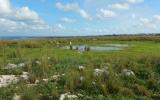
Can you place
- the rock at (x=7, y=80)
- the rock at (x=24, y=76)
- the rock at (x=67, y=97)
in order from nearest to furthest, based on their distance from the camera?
the rock at (x=67, y=97), the rock at (x=7, y=80), the rock at (x=24, y=76)

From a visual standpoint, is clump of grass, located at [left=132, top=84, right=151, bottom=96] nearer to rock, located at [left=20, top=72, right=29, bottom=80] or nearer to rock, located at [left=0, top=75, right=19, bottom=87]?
rock, located at [left=20, top=72, right=29, bottom=80]

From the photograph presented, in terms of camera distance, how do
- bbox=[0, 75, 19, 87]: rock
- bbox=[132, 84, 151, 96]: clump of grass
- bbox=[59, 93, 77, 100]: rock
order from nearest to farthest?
bbox=[59, 93, 77, 100]: rock → bbox=[132, 84, 151, 96]: clump of grass → bbox=[0, 75, 19, 87]: rock

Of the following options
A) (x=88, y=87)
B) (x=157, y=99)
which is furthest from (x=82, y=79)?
(x=157, y=99)

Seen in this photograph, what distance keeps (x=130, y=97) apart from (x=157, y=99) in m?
0.99

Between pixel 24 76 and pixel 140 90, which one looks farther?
pixel 24 76

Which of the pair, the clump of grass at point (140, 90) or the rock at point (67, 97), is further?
the clump of grass at point (140, 90)

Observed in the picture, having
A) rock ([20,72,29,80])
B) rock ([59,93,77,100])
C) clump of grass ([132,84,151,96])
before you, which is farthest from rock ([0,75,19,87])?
clump of grass ([132,84,151,96])

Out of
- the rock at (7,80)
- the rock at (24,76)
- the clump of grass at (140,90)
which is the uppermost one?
the rock at (24,76)

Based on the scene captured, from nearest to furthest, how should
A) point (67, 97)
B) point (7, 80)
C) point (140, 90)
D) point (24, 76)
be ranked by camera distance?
point (67, 97) → point (140, 90) → point (7, 80) → point (24, 76)

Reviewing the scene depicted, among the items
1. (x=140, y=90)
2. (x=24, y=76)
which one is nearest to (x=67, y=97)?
(x=140, y=90)

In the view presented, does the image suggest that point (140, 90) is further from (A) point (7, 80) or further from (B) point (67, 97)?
(A) point (7, 80)

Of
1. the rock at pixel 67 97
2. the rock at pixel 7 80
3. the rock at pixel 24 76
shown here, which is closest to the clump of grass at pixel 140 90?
the rock at pixel 67 97

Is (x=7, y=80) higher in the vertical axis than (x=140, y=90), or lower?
higher

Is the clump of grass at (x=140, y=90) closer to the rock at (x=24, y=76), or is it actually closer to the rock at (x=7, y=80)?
the rock at (x=24, y=76)
